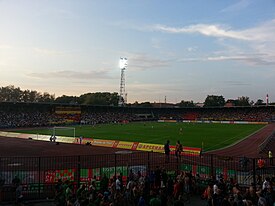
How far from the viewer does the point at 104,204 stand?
462 inches

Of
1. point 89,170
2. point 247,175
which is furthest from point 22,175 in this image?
point 247,175

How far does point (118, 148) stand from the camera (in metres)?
39.7

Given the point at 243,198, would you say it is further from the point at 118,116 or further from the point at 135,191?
the point at 118,116

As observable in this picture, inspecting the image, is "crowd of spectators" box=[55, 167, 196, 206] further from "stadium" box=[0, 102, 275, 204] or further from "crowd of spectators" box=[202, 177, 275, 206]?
"crowd of spectators" box=[202, 177, 275, 206]

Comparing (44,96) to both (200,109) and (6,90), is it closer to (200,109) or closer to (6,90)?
(6,90)

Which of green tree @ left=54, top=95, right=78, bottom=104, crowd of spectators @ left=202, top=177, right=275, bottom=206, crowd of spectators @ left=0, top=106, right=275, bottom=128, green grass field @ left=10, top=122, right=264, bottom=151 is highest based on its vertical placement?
green tree @ left=54, top=95, right=78, bottom=104

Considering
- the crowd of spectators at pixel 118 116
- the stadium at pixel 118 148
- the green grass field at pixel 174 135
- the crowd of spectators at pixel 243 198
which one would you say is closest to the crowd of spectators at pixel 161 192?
the crowd of spectators at pixel 243 198

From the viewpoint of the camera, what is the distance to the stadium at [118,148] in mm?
18406

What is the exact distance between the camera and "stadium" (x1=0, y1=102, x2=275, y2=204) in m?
18.4

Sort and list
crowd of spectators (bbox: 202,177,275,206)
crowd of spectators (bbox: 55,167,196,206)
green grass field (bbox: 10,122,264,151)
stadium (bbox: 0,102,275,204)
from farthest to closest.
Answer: green grass field (bbox: 10,122,264,151)
stadium (bbox: 0,102,275,204)
crowd of spectators (bbox: 55,167,196,206)
crowd of spectators (bbox: 202,177,275,206)

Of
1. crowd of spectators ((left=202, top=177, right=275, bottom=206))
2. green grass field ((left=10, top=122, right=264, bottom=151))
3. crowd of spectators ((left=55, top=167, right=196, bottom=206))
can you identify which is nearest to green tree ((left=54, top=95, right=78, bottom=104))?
green grass field ((left=10, top=122, right=264, bottom=151))

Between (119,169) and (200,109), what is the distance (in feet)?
373

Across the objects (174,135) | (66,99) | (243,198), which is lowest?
(174,135)

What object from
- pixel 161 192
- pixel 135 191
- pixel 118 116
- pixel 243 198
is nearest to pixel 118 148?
pixel 135 191
